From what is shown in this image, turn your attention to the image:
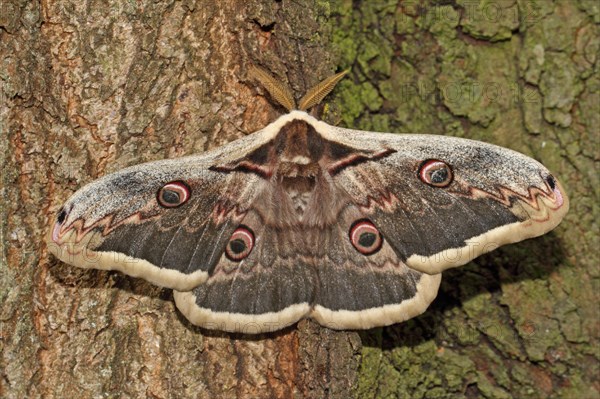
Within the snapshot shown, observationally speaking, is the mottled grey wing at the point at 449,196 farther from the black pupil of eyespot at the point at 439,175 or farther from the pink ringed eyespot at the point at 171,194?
the pink ringed eyespot at the point at 171,194

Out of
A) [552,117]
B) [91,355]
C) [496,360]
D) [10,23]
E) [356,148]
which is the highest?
[10,23]

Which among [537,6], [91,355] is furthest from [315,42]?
[91,355]

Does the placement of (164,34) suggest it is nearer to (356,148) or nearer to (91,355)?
(356,148)

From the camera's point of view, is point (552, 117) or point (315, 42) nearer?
point (315, 42)

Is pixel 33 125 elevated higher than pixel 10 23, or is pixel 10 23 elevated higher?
pixel 10 23

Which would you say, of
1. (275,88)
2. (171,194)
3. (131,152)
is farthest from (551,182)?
(131,152)

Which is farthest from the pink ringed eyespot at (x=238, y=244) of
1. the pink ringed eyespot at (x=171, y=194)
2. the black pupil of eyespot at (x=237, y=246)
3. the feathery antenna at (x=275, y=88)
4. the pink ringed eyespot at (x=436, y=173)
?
the pink ringed eyespot at (x=436, y=173)

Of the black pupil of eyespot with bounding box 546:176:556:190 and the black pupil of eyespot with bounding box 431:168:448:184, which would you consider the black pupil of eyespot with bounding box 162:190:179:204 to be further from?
the black pupil of eyespot with bounding box 546:176:556:190
